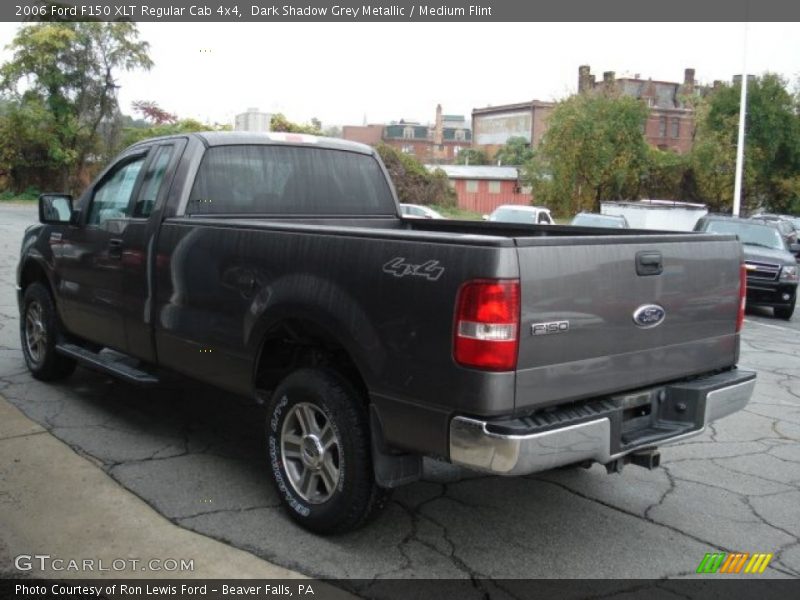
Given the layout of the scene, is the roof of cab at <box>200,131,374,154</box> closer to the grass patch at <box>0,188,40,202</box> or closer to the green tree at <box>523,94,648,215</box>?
the green tree at <box>523,94,648,215</box>

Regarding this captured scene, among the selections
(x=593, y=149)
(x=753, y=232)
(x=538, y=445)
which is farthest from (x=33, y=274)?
(x=593, y=149)

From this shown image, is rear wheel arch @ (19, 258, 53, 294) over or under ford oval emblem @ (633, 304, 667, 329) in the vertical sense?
under

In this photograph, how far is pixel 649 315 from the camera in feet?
12.3

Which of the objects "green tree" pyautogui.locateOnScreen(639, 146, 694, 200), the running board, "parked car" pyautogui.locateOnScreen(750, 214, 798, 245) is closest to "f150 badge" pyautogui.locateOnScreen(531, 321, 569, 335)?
the running board

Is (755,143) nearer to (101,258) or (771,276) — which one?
(771,276)

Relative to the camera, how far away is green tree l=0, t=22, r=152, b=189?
44.0m

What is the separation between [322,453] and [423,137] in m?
115

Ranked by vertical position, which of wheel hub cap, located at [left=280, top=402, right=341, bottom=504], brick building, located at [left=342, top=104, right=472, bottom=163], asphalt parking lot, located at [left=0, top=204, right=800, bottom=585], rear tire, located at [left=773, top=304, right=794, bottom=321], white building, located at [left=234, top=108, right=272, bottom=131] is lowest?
rear tire, located at [left=773, top=304, right=794, bottom=321]

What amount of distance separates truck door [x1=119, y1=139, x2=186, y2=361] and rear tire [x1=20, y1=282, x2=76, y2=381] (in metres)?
1.35

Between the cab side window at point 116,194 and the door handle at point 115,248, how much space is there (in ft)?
0.60

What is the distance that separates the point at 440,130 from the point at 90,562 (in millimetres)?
→ 113486

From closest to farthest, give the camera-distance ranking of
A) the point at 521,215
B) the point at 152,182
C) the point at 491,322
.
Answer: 1. the point at 491,322
2. the point at 152,182
3. the point at 521,215

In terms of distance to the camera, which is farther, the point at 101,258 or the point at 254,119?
the point at 254,119

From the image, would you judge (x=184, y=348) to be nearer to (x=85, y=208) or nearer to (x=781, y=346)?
(x=85, y=208)
